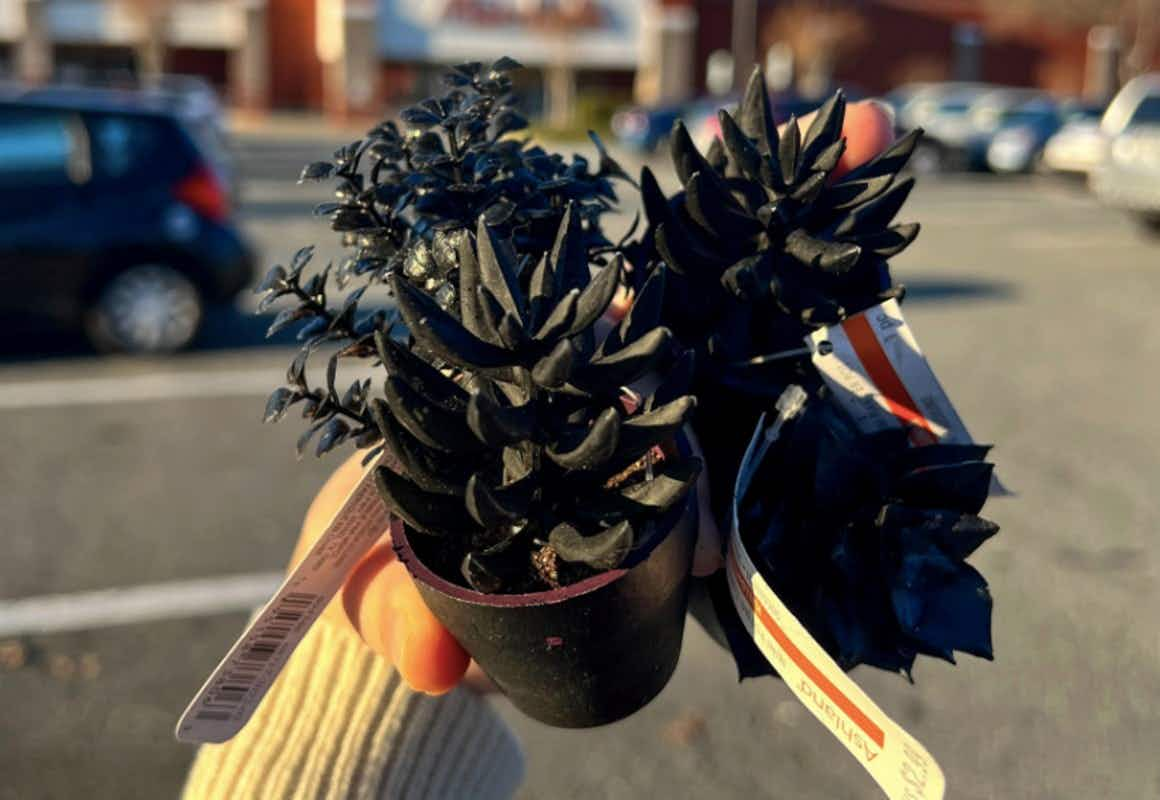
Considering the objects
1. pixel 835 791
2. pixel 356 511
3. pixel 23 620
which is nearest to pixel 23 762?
pixel 23 620

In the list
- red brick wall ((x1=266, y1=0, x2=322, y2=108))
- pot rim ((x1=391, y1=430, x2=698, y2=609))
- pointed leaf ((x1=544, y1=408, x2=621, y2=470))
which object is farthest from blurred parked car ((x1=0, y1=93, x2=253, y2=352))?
red brick wall ((x1=266, y1=0, x2=322, y2=108))

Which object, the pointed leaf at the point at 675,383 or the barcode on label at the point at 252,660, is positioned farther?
the barcode on label at the point at 252,660

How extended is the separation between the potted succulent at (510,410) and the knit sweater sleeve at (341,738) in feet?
1.14

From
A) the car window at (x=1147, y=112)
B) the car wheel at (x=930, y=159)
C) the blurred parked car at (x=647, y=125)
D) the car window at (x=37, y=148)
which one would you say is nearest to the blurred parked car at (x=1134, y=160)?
the car window at (x=1147, y=112)

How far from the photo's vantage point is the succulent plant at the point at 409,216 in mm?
993

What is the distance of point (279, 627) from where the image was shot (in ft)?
3.60

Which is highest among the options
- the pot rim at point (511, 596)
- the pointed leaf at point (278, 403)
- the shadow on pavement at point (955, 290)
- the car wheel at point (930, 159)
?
the pointed leaf at point (278, 403)

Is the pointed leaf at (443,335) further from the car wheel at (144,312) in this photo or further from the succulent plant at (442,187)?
the car wheel at (144,312)

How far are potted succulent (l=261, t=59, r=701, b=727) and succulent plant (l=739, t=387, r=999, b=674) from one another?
0.09m

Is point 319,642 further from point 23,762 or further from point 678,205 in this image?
point 23,762

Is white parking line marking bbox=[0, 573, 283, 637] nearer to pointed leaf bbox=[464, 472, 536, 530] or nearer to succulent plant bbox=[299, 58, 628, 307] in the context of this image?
succulent plant bbox=[299, 58, 628, 307]

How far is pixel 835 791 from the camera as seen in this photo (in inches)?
101

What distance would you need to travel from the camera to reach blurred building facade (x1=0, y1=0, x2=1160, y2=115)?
28.5 m

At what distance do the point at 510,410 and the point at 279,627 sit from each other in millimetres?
419
